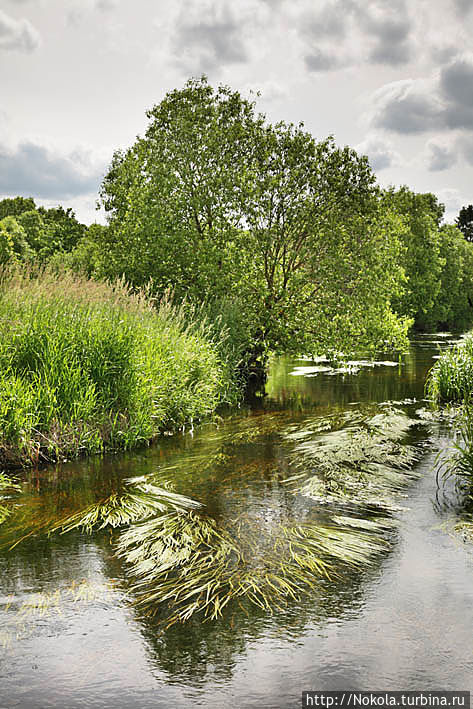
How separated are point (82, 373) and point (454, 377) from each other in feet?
27.6

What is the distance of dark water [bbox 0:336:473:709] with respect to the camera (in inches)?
145

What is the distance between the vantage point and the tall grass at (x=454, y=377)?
13.6 m

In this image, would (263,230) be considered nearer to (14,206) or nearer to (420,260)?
(420,260)

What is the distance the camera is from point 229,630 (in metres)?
4.31

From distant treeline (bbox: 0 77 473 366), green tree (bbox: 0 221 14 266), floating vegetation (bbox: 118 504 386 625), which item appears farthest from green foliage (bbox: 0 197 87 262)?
floating vegetation (bbox: 118 504 386 625)

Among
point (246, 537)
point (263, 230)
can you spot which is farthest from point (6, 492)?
point (263, 230)

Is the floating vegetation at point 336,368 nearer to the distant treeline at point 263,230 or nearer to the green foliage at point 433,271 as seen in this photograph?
the distant treeline at point 263,230

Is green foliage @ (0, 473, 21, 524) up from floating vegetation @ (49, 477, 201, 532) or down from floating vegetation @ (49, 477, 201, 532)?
up

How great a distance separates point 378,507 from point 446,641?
2826 mm

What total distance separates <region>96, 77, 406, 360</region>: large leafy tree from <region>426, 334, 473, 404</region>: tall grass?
124 inches

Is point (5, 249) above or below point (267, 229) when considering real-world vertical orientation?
above

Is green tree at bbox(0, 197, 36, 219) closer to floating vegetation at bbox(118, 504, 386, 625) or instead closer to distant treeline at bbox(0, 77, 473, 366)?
distant treeline at bbox(0, 77, 473, 366)

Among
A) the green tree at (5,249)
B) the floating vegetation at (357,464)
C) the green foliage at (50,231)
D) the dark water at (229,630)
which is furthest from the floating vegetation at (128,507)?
the green foliage at (50,231)

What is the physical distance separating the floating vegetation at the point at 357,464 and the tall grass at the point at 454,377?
2.55m
